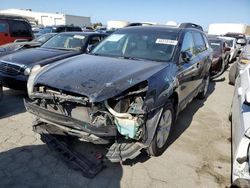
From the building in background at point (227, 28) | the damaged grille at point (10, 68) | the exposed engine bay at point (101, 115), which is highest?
the exposed engine bay at point (101, 115)

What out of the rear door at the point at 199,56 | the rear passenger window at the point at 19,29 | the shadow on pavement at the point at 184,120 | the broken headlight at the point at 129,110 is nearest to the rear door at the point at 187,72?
the rear door at the point at 199,56

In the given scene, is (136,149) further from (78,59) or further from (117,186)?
(78,59)

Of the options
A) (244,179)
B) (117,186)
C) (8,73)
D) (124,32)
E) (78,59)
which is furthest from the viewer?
(8,73)

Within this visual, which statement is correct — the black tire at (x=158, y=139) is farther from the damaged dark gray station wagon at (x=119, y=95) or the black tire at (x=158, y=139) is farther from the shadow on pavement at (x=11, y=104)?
the shadow on pavement at (x=11, y=104)

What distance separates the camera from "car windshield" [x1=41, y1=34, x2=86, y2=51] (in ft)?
23.6

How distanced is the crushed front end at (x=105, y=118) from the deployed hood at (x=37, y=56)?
2.66 m

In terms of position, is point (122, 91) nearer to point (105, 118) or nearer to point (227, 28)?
point (105, 118)

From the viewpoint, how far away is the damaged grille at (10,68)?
5.65 meters

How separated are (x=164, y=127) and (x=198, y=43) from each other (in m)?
2.76

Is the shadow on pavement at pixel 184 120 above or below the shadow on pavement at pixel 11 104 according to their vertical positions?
above

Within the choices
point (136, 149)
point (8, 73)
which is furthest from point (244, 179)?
point (8, 73)

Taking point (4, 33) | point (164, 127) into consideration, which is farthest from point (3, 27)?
point (164, 127)

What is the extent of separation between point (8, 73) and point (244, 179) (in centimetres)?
530

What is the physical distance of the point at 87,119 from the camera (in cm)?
315
